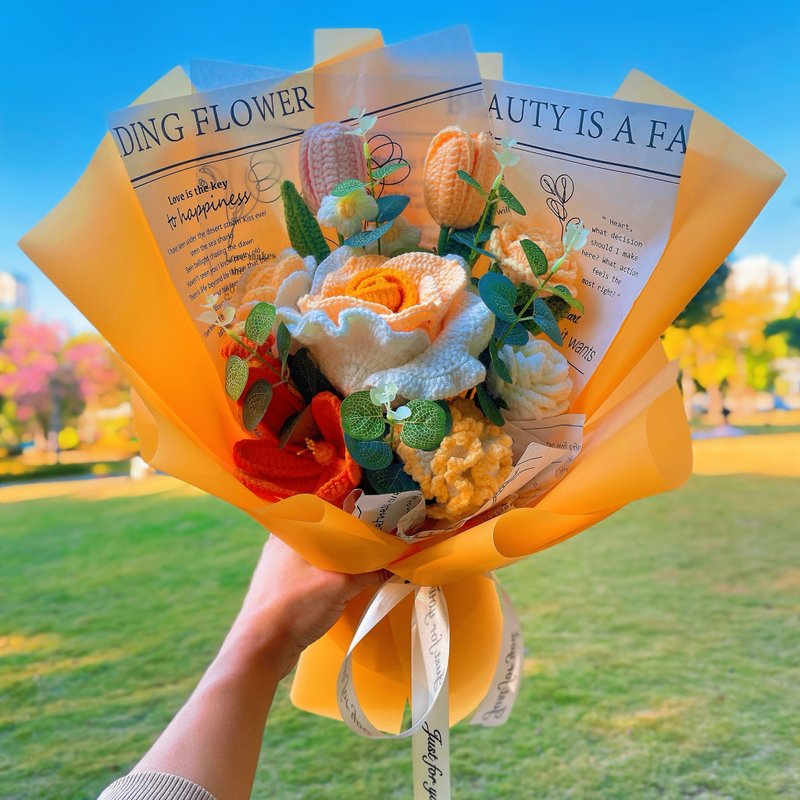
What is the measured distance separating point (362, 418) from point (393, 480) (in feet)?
0.23

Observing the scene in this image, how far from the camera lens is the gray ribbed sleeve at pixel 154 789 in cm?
53

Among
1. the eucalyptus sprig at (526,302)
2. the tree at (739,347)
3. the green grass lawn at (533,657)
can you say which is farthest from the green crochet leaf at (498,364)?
the tree at (739,347)

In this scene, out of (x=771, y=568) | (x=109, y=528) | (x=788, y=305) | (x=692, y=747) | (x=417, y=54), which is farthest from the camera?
(x=788, y=305)

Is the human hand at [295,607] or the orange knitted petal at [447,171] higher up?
the orange knitted petal at [447,171]

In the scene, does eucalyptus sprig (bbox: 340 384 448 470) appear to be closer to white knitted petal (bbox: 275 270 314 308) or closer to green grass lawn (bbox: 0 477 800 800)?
white knitted petal (bbox: 275 270 314 308)

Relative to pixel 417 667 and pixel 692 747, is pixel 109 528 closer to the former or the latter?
pixel 692 747

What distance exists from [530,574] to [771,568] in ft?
2.78

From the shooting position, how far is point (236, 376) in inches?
23.0

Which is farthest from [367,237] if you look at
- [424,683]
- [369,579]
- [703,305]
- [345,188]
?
[703,305]

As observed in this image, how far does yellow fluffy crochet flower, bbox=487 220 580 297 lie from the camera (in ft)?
2.00

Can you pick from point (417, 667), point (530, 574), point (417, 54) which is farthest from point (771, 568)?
point (417, 54)

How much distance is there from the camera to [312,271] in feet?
2.11

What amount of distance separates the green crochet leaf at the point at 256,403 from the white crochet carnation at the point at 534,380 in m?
0.18

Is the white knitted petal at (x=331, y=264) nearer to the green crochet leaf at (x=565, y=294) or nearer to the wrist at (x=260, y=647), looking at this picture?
the green crochet leaf at (x=565, y=294)
